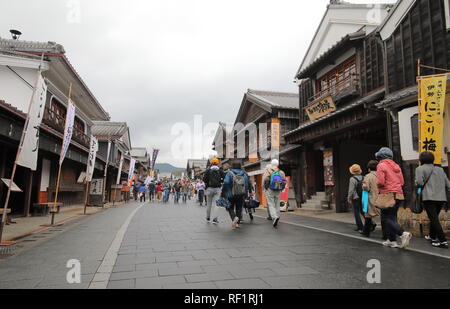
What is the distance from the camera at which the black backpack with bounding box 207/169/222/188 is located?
8.87 meters

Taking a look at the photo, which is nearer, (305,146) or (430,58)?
(430,58)

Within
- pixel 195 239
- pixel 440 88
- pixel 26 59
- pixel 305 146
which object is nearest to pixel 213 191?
pixel 195 239

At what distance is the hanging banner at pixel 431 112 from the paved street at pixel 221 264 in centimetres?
308

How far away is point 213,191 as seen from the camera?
354 inches

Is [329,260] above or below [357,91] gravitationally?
below

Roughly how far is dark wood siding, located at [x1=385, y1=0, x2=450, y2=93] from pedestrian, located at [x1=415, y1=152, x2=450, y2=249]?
4.33 meters

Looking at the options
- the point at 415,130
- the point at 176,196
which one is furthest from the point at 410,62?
the point at 176,196

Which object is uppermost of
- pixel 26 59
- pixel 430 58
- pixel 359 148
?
pixel 26 59

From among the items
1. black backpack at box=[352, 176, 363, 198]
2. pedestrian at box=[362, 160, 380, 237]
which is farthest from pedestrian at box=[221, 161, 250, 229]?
pedestrian at box=[362, 160, 380, 237]

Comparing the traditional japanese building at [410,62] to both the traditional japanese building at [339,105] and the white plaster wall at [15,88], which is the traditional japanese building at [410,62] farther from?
the white plaster wall at [15,88]
